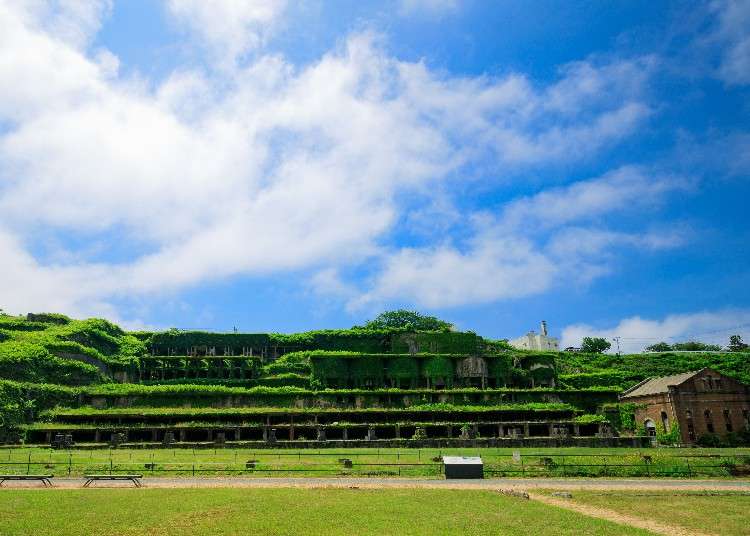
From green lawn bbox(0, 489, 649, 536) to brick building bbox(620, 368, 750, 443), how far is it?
49868 millimetres

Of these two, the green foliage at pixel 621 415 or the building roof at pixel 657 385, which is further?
the green foliage at pixel 621 415

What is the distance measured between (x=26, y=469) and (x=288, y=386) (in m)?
43.7

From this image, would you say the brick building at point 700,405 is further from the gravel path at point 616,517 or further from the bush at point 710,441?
the gravel path at point 616,517

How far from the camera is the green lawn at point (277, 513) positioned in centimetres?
2045

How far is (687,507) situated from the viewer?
2650 cm

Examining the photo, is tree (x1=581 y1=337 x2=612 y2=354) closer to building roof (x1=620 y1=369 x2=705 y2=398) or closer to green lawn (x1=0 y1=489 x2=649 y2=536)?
building roof (x1=620 y1=369 x2=705 y2=398)

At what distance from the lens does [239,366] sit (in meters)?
92.3

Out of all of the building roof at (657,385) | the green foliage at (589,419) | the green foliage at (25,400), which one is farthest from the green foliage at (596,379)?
the green foliage at (25,400)

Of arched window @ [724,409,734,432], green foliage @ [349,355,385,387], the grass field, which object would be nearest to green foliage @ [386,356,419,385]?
green foliage @ [349,355,385,387]

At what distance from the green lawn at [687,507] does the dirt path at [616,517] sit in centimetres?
61

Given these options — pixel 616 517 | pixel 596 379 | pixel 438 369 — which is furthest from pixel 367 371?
pixel 616 517

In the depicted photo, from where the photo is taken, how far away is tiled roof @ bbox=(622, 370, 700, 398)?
70.9 metres

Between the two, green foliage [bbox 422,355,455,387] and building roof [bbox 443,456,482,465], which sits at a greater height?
green foliage [bbox 422,355,455,387]

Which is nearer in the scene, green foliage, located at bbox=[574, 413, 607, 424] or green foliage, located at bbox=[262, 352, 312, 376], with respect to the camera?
green foliage, located at bbox=[574, 413, 607, 424]
